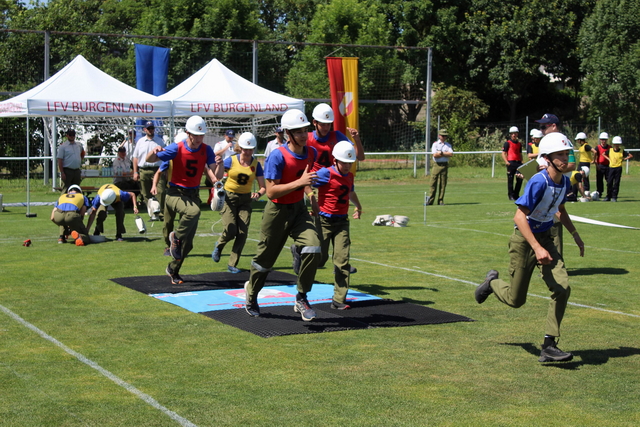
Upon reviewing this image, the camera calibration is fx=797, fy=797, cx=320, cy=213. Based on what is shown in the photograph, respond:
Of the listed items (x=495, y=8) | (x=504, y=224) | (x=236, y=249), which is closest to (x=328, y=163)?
(x=236, y=249)

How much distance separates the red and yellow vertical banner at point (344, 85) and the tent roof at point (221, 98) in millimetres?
2272

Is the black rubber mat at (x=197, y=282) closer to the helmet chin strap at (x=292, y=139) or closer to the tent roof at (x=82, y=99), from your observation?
the helmet chin strap at (x=292, y=139)

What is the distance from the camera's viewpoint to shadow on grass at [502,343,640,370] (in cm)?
677

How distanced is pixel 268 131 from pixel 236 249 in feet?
65.5

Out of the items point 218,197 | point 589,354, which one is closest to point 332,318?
point 589,354

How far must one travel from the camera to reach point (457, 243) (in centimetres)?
1494

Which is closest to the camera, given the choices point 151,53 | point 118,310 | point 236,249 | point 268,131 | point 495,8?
point 118,310

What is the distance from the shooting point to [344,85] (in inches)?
795

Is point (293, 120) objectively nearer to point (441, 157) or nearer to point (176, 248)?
point (176, 248)

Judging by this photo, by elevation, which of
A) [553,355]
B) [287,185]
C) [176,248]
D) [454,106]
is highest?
[454,106]

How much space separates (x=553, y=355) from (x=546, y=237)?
1.03 metres

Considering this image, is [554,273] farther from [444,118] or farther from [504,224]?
[444,118]

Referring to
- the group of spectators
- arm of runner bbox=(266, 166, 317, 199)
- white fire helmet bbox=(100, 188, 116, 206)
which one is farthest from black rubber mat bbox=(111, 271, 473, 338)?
white fire helmet bbox=(100, 188, 116, 206)

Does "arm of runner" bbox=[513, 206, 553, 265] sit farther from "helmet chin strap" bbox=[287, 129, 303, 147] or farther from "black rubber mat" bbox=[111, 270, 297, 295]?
"black rubber mat" bbox=[111, 270, 297, 295]
